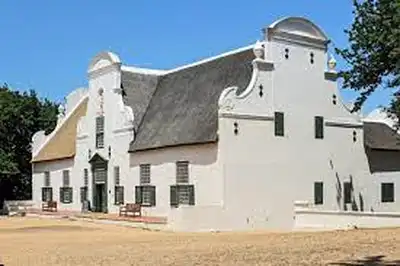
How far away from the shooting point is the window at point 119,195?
4441 centimetres

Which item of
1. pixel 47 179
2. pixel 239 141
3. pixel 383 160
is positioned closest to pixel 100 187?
pixel 47 179

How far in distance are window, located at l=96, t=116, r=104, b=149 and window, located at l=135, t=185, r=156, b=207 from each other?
19.1 ft

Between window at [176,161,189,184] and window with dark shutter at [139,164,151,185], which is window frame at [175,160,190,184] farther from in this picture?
window with dark shutter at [139,164,151,185]

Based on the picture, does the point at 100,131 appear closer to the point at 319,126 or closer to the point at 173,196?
the point at 173,196

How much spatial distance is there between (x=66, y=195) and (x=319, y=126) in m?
19.2

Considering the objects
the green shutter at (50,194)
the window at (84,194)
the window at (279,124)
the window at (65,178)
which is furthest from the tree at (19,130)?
the window at (279,124)

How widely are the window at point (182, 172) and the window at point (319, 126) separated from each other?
7.57 meters

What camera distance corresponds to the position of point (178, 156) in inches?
1548

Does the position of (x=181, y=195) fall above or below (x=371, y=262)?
above

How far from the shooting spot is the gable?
52500 mm

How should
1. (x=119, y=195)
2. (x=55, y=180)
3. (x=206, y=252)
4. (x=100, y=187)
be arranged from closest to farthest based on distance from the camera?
1. (x=206, y=252)
2. (x=119, y=195)
3. (x=100, y=187)
4. (x=55, y=180)

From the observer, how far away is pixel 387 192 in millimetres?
45250

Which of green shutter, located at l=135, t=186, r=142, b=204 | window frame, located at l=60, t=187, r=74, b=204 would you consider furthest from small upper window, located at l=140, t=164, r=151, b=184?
window frame, located at l=60, t=187, r=74, b=204

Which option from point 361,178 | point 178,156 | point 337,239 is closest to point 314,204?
point 361,178
